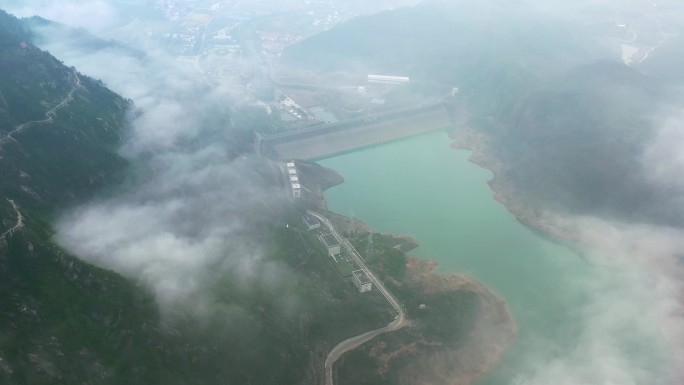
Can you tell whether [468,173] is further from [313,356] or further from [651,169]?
[313,356]

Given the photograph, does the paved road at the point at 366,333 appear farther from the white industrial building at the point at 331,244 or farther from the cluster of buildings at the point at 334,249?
the white industrial building at the point at 331,244

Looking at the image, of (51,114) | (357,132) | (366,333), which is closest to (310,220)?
(366,333)

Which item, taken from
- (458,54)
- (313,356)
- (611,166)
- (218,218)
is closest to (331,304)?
(313,356)

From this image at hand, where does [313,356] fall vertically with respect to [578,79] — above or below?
below

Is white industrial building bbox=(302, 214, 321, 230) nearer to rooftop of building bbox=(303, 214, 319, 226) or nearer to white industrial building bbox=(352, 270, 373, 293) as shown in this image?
rooftop of building bbox=(303, 214, 319, 226)

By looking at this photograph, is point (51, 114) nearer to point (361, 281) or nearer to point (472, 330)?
point (361, 281)

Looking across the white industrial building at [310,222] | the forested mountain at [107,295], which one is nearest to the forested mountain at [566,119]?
the white industrial building at [310,222]
